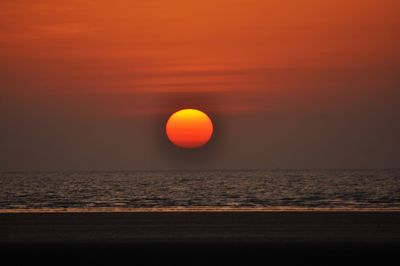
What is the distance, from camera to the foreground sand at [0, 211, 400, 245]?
26.4 m

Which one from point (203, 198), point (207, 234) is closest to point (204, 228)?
point (207, 234)

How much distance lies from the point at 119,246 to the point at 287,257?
5.96 meters

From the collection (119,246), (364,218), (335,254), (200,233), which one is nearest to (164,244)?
(119,246)

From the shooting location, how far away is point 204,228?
101 feet

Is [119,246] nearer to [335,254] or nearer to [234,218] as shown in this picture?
[335,254]

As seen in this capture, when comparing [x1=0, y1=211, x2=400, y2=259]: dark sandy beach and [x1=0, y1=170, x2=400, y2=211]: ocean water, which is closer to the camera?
[x1=0, y1=211, x2=400, y2=259]: dark sandy beach

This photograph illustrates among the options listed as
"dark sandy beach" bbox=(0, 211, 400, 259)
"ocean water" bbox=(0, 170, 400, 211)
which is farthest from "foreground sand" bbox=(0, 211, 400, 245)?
"ocean water" bbox=(0, 170, 400, 211)

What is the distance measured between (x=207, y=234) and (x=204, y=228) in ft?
8.88

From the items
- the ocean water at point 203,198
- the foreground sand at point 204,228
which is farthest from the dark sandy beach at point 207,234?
the ocean water at point 203,198

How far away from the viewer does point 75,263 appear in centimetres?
2033

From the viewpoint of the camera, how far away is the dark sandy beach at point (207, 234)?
76.6 ft

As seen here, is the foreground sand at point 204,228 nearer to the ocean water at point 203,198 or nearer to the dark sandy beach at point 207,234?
the dark sandy beach at point 207,234

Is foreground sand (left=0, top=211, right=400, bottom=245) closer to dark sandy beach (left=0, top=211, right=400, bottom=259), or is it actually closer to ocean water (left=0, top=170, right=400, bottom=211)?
dark sandy beach (left=0, top=211, right=400, bottom=259)

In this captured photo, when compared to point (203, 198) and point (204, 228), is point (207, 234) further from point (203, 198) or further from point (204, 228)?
point (203, 198)
